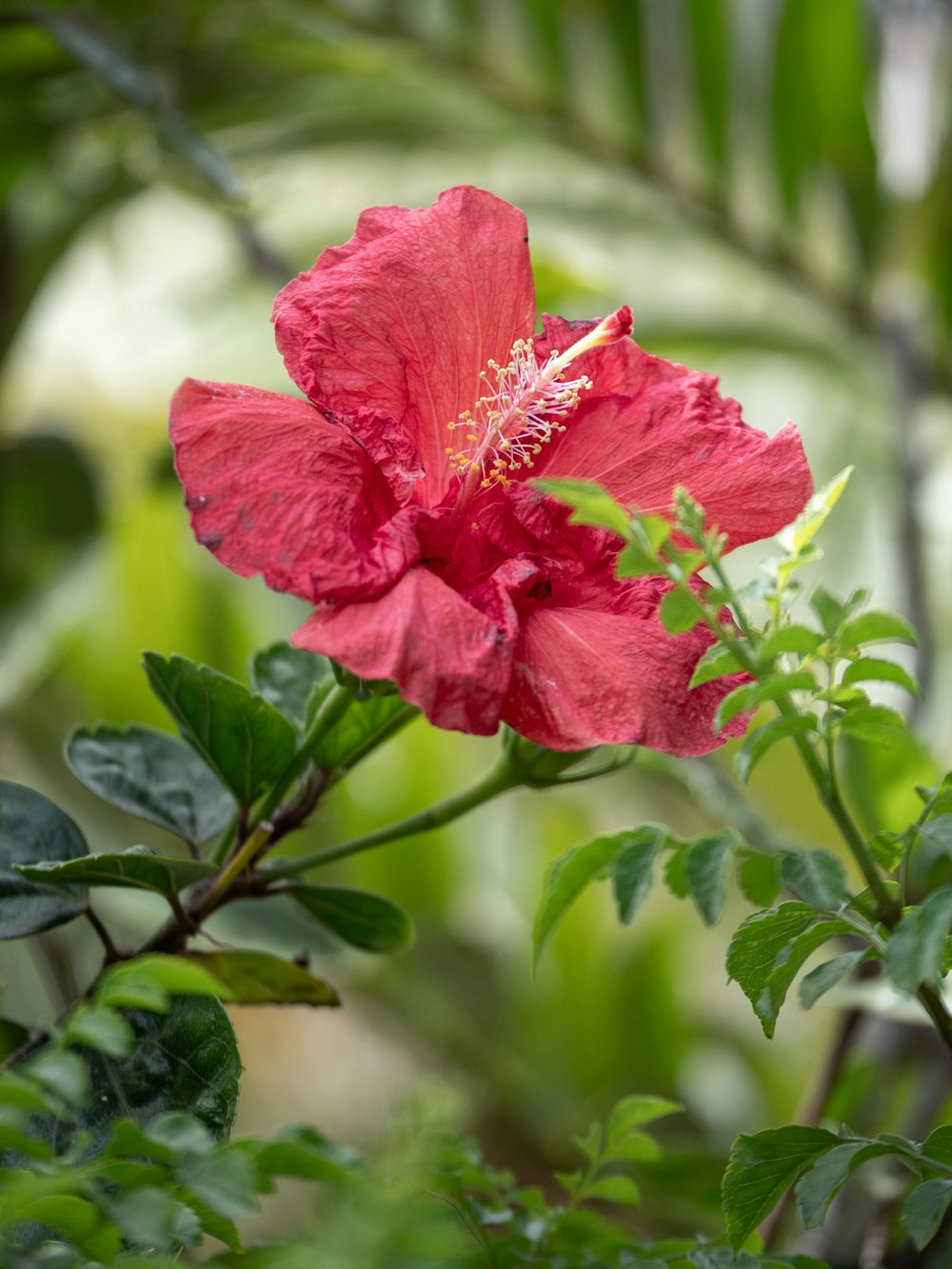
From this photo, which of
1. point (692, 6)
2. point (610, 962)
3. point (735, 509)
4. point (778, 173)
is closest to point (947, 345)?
point (778, 173)

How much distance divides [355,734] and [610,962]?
0.67 meters

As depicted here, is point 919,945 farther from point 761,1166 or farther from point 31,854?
point 31,854

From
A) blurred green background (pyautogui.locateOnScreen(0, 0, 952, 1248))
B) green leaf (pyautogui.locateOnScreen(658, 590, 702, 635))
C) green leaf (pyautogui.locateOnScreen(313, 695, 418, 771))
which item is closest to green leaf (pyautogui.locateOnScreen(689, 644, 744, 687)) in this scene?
green leaf (pyautogui.locateOnScreen(658, 590, 702, 635))

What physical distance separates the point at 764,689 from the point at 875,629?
0.10ft

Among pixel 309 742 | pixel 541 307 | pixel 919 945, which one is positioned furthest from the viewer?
pixel 541 307

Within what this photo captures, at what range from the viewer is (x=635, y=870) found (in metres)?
0.33

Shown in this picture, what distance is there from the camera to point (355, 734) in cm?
40

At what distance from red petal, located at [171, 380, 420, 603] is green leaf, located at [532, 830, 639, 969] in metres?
0.09

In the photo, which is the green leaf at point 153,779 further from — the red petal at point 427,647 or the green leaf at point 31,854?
the red petal at point 427,647

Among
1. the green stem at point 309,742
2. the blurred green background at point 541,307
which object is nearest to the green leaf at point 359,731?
the green stem at point 309,742

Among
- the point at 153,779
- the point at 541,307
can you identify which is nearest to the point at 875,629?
the point at 153,779

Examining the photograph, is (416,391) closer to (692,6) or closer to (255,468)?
(255,468)

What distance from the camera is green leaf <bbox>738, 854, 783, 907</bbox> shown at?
34cm

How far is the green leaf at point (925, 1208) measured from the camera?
0.30m
